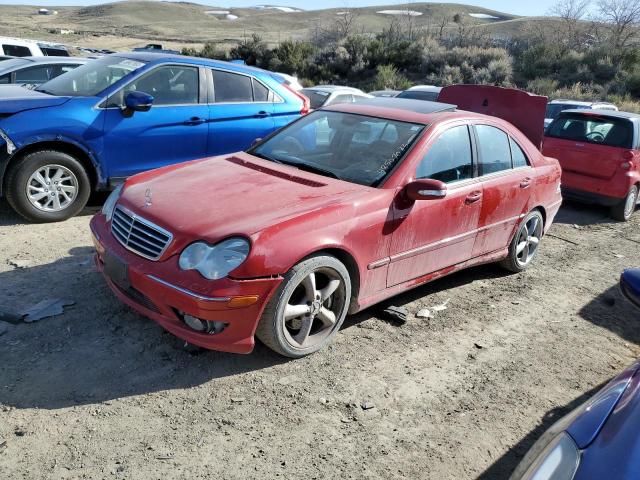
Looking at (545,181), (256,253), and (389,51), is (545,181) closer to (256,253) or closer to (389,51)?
(256,253)

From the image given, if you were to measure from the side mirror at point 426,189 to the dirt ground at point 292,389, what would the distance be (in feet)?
3.44

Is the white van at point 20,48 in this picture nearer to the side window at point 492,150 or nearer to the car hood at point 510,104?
the car hood at point 510,104

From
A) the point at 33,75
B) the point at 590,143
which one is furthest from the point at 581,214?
the point at 33,75

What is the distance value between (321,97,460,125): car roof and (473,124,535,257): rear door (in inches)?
16.8

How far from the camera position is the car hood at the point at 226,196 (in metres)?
3.46

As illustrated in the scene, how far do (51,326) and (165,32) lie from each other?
74981mm

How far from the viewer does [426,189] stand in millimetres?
4039

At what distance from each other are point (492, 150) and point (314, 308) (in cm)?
237

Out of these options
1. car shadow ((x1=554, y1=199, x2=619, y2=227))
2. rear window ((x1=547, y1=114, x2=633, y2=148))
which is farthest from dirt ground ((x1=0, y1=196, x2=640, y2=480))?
rear window ((x1=547, y1=114, x2=633, y2=148))

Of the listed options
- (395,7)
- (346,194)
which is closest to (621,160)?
(346,194)

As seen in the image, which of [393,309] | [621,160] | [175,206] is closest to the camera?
[175,206]

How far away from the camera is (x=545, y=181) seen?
5.69 metres

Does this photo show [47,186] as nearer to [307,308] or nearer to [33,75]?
[307,308]

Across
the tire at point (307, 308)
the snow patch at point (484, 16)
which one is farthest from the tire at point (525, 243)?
the snow patch at point (484, 16)
